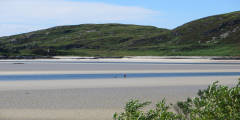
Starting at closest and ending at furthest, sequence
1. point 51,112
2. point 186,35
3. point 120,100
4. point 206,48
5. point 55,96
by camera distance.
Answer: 1. point 51,112
2. point 120,100
3. point 55,96
4. point 206,48
5. point 186,35

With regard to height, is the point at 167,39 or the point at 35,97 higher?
the point at 167,39

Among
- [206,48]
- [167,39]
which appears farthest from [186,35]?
[206,48]

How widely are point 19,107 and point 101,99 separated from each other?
16.0ft

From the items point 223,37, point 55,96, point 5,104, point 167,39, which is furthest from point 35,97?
point 167,39

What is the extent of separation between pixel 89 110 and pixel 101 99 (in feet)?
9.30

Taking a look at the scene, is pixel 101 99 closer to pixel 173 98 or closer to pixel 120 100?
pixel 120 100

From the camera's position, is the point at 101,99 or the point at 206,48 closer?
the point at 101,99

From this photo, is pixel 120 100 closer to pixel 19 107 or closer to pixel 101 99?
pixel 101 99

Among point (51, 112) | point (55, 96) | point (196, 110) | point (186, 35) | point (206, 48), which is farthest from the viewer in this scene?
point (186, 35)

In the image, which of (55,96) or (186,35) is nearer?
(55,96)

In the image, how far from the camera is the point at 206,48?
109125mm

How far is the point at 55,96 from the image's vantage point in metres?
15.9

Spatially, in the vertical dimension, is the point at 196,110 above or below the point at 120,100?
above

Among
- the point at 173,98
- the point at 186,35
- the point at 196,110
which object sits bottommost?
the point at 173,98
